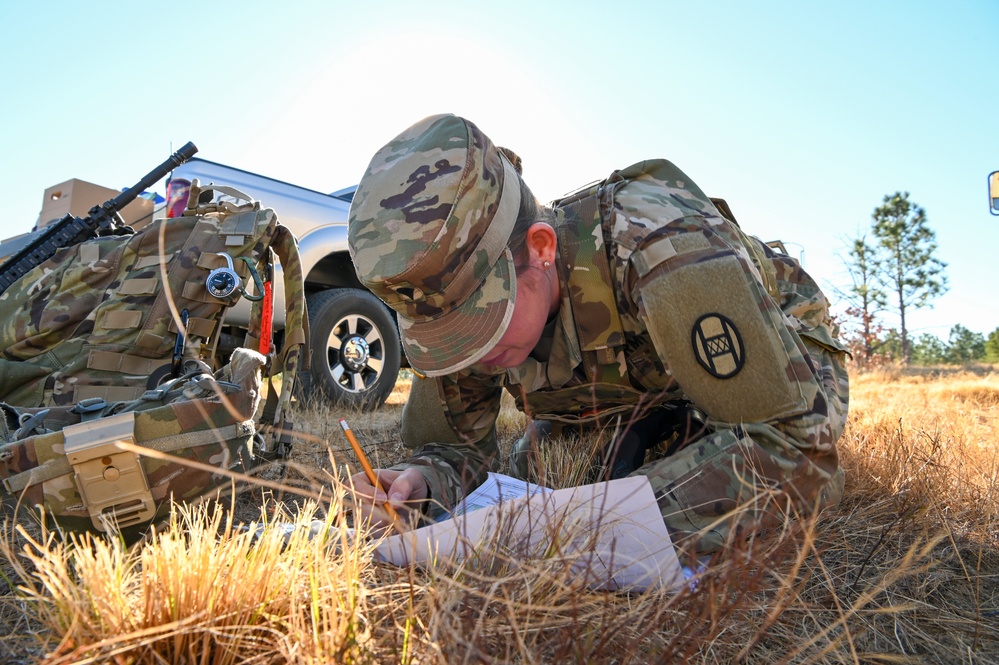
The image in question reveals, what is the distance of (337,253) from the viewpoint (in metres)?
4.44

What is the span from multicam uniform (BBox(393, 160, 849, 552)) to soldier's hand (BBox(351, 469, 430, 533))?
0.22 ft

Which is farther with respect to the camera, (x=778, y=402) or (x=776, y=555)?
(x=778, y=402)

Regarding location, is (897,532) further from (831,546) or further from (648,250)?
(648,250)

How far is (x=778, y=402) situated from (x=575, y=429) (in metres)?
1.06

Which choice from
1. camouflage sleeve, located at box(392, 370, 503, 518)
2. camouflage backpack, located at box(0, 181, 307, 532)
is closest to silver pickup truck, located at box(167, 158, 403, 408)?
camouflage backpack, located at box(0, 181, 307, 532)

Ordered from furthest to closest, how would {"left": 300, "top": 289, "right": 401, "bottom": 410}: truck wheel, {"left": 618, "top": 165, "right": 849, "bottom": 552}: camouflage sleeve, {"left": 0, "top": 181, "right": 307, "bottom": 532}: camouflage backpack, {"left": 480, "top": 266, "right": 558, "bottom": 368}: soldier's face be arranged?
{"left": 300, "top": 289, "right": 401, "bottom": 410}: truck wheel
{"left": 0, "top": 181, "right": 307, "bottom": 532}: camouflage backpack
{"left": 480, "top": 266, "right": 558, "bottom": 368}: soldier's face
{"left": 618, "top": 165, "right": 849, "bottom": 552}: camouflage sleeve

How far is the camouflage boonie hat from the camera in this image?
58.6 inches

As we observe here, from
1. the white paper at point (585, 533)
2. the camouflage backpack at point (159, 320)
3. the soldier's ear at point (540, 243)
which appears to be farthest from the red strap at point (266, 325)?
the white paper at point (585, 533)

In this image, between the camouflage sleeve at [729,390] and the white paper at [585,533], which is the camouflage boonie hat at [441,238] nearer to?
the camouflage sleeve at [729,390]

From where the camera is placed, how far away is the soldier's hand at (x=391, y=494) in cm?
140

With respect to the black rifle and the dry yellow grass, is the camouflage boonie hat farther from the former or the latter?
the black rifle

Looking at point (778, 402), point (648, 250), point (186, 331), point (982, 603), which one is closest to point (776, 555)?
point (778, 402)

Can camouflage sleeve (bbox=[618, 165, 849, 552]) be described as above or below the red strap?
below

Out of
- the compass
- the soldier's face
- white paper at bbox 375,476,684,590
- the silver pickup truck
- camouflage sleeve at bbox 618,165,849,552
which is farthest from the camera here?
the silver pickup truck
